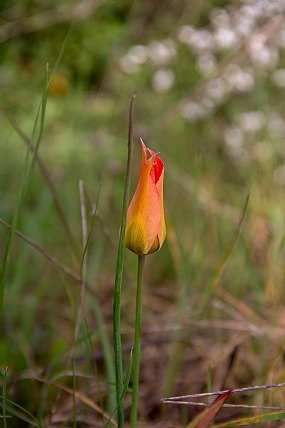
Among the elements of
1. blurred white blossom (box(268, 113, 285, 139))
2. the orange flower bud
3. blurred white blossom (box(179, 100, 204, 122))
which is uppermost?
blurred white blossom (box(179, 100, 204, 122))

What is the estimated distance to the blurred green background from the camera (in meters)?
0.80

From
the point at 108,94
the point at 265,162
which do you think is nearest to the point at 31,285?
the point at 265,162

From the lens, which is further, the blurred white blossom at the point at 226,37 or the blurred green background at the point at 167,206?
the blurred white blossom at the point at 226,37

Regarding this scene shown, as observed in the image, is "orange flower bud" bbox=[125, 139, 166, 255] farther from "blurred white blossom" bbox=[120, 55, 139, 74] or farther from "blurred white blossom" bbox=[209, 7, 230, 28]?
"blurred white blossom" bbox=[120, 55, 139, 74]

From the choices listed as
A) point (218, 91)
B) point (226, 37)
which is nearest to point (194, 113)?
point (218, 91)

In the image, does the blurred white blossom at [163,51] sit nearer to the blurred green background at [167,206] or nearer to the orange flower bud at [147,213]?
the blurred green background at [167,206]

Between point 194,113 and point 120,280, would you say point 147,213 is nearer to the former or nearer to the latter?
point 120,280

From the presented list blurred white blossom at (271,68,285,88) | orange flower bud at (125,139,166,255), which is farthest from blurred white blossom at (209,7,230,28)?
orange flower bud at (125,139,166,255)

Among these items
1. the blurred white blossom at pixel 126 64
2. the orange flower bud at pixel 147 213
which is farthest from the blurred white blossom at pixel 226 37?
the orange flower bud at pixel 147 213

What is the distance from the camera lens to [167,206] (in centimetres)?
161

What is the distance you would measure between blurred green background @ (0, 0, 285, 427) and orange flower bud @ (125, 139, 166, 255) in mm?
40

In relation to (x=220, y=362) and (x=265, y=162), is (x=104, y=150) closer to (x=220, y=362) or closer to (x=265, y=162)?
(x=265, y=162)

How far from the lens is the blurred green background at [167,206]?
31.5 inches

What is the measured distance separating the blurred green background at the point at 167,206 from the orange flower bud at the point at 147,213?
0.04 metres
